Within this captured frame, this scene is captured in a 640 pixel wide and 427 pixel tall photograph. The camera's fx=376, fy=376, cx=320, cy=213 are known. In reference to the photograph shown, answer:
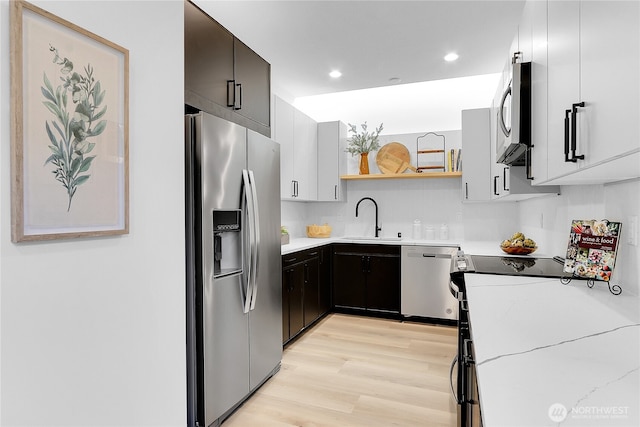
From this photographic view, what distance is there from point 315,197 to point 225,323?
102 inches

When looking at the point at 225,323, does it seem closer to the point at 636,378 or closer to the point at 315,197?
the point at 636,378

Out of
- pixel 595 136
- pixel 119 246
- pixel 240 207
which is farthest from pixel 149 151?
pixel 595 136

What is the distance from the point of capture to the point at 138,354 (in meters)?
1.52

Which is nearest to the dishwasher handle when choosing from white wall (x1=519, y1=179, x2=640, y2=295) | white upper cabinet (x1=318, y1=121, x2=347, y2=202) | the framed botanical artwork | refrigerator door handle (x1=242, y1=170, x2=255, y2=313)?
white wall (x1=519, y1=179, x2=640, y2=295)

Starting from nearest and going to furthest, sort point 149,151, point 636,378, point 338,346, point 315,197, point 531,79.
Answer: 1. point 636,378
2. point 149,151
3. point 531,79
4. point 338,346
5. point 315,197

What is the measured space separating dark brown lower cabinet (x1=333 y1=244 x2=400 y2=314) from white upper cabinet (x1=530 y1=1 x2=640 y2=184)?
2.58 metres

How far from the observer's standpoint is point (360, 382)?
263cm

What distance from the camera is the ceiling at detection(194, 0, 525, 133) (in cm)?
262

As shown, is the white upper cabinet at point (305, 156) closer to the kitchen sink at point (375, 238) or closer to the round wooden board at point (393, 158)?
the kitchen sink at point (375, 238)

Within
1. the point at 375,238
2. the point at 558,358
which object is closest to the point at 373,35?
the point at 375,238

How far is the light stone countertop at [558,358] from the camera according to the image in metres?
0.64

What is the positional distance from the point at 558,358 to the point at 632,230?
964 mm

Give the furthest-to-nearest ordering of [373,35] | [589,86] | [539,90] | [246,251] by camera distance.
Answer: [373,35]
[246,251]
[539,90]
[589,86]

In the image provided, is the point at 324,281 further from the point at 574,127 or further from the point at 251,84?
the point at 574,127
